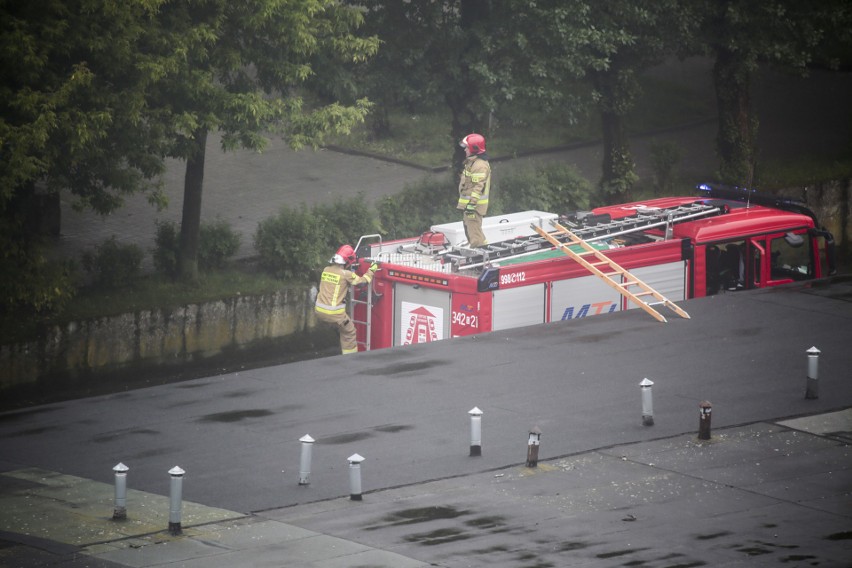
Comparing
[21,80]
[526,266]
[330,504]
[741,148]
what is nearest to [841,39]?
[741,148]

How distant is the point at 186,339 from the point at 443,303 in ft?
18.9

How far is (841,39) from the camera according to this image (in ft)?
106

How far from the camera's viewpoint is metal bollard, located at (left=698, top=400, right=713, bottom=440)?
54.6 feet

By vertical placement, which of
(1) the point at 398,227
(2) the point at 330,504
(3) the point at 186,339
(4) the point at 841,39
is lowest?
(2) the point at 330,504

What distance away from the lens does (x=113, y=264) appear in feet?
82.4

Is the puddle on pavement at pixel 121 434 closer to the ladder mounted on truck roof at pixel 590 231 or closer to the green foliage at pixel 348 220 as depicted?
the ladder mounted on truck roof at pixel 590 231

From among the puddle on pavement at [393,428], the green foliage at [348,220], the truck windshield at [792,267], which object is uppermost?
the green foliage at [348,220]

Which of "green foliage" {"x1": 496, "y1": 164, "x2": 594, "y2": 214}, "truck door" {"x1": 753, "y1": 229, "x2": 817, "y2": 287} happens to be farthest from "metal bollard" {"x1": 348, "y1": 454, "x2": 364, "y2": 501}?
"green foliage" {"x1": 496, "y1": 164, "x2": 594, "y2": 214}

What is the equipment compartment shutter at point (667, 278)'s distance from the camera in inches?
908

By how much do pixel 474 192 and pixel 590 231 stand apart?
2018mm

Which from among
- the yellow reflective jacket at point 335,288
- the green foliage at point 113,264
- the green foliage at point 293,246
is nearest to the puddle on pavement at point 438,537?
the yellow reflective jacket at point 335,288

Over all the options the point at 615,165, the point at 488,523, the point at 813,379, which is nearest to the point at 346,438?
the point at 488,523

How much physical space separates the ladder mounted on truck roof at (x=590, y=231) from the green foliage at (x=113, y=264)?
6204 mm

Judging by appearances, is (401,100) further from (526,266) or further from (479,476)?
(479,476)
